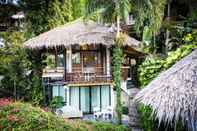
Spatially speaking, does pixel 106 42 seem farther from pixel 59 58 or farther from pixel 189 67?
pixel 189 67

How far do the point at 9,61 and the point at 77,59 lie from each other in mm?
4223

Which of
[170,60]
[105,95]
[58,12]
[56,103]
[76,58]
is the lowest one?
[56,103]

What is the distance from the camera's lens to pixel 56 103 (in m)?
23.5

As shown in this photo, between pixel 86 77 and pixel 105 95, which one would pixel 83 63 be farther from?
pixel 105 95

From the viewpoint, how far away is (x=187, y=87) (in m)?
11.0

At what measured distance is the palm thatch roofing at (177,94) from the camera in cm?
1081

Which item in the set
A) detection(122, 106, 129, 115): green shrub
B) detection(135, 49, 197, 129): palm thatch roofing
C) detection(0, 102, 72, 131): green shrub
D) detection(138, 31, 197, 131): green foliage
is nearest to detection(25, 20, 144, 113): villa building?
detection(122, 106, 129, 115): green shrub

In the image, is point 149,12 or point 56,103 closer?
point 149,12

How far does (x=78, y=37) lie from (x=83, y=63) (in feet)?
6.87

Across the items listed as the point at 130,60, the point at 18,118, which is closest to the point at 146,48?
the point at 130,60

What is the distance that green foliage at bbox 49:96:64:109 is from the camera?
77.1ft

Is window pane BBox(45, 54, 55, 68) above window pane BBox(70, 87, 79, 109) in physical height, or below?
above

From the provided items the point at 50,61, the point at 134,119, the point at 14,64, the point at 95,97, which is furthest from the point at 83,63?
the point at 134,119

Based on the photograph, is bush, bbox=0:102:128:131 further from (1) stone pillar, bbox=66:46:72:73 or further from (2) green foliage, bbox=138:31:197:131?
(1) stone pillar, bbox=66:46:72:73
